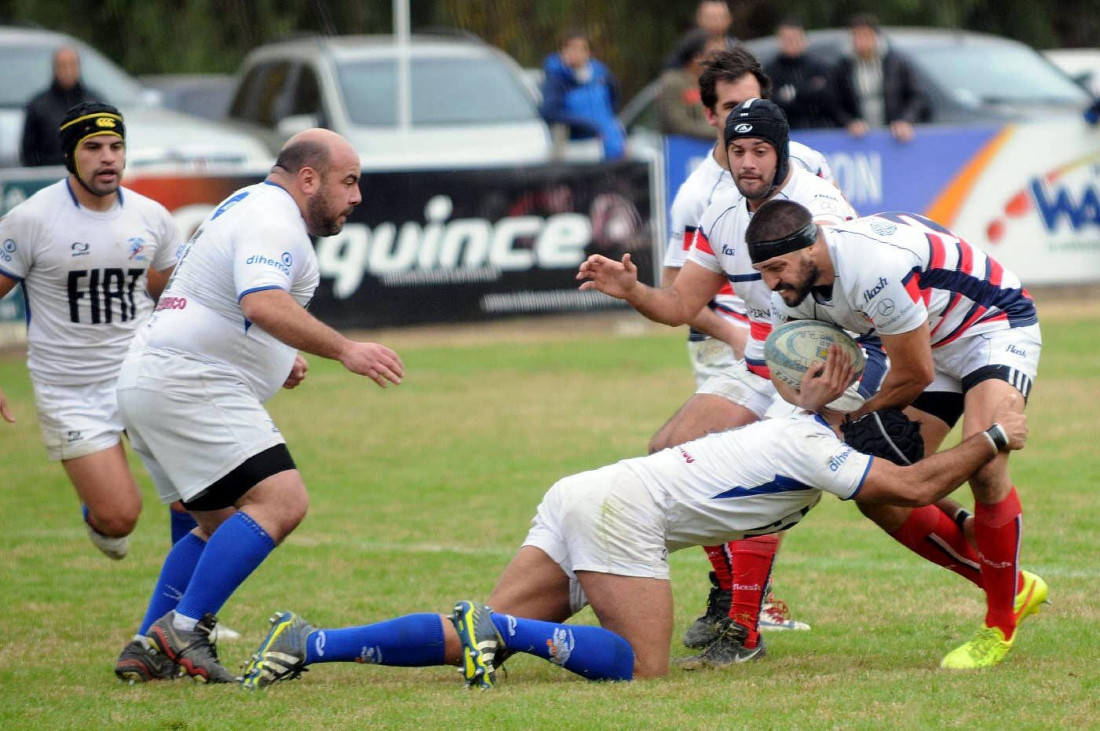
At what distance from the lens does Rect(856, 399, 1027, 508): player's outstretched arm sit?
5.77 meters

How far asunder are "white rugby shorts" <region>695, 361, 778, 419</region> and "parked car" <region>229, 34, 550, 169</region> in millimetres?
9666

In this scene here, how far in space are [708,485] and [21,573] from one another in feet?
13.3

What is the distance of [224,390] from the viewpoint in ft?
20.4

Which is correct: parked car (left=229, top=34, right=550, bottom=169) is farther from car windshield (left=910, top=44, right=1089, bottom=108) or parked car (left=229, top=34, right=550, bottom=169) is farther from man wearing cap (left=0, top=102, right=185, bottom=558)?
man wearing cap (left=0, top=102, right=185, bottom=558)

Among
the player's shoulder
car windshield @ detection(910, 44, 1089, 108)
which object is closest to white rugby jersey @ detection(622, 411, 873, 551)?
the player's shoulder

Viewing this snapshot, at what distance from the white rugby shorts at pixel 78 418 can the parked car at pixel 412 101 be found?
29.5 feet

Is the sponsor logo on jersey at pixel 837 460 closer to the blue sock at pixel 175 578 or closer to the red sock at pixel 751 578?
the red sock at pixel 751 578

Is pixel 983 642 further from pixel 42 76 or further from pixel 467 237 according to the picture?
pixel 42 76

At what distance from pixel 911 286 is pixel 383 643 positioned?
2.20 meters

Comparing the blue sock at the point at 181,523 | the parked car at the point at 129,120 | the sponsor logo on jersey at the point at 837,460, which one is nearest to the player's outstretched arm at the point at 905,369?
the sponsor logo on jersey at the point at 837,460

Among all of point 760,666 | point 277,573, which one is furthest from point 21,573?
point 760,666

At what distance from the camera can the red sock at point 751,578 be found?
258 inches

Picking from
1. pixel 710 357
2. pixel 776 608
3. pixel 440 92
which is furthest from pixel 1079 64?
pixel 776 608

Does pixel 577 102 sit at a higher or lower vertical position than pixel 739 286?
higher
